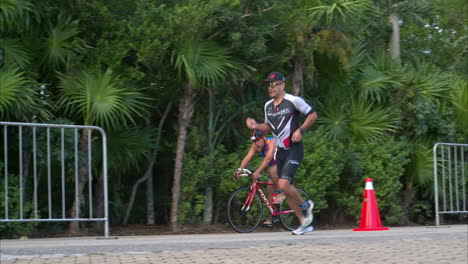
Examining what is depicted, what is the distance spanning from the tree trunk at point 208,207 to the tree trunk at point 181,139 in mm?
616

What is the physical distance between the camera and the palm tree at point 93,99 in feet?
30.3

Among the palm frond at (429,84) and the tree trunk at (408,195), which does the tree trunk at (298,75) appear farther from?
the tree trunk at (408,195)

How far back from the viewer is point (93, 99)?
9320 millimetres

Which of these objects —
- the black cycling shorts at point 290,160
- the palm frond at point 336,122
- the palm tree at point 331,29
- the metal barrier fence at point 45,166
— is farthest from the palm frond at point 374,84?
the metal barrier fence at point 45,166

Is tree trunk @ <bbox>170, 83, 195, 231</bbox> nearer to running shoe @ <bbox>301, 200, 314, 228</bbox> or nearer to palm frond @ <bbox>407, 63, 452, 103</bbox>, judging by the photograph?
running shoe @ <bbox>301, 200, 314, 228</bbox>

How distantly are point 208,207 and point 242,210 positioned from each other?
1303 mm

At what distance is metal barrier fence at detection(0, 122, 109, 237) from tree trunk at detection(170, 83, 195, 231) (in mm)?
1530

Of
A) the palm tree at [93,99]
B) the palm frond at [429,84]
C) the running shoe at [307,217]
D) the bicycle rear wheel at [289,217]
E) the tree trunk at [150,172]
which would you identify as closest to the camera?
the running shoe at [307,217]

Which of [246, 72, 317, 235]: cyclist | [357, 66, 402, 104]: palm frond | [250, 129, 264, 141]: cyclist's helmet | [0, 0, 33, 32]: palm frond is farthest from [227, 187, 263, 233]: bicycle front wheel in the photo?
[0, 0, 33, 32]: palm frond

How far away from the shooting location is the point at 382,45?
1396 cm

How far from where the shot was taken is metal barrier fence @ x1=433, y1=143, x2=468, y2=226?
38.1 feet

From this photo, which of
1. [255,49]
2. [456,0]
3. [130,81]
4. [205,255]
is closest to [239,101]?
[255,49]

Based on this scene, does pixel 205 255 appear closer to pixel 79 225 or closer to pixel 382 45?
pixel 79 225

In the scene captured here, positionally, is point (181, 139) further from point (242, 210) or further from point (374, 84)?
point (374, 84)
